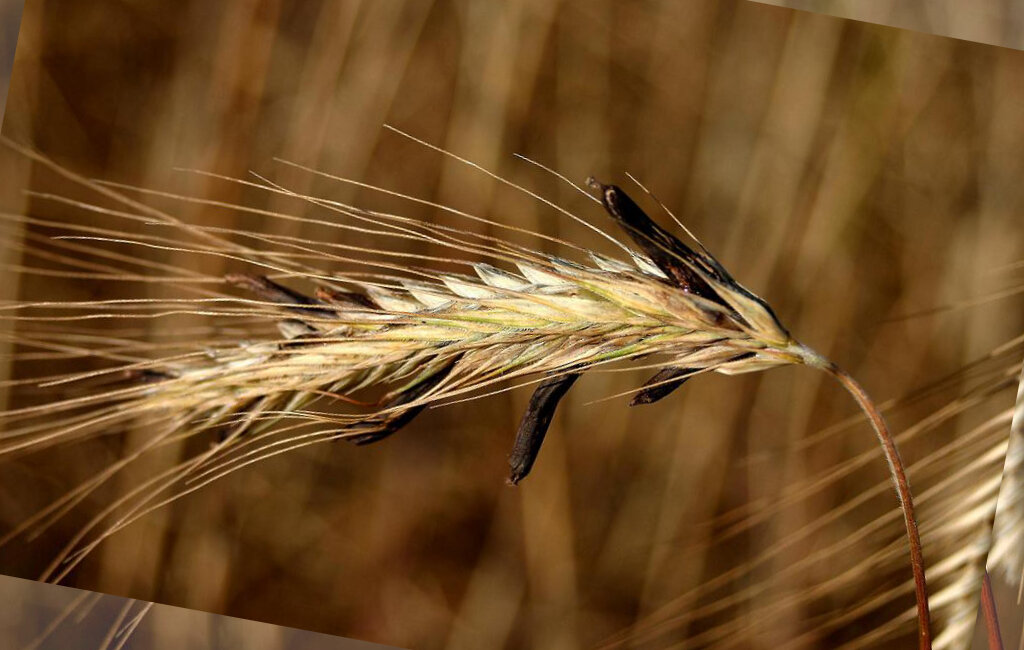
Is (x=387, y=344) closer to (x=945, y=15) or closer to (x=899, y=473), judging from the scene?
(x=899, y=473)

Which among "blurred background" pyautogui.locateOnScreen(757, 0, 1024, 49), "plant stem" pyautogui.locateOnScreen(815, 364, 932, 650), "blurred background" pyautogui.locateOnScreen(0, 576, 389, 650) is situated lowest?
"blurred background" pyautogui.locateOnScreen(0, 576, 389, 650)

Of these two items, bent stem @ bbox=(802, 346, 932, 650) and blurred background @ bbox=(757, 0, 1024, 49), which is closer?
bent stem @ bbox=(802, 346, 932, 650)

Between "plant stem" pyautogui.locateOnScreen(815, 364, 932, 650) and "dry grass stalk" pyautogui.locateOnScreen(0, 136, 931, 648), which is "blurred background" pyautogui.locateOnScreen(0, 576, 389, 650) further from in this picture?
"plant stem" pyautogui.locateOnScreen(815, 364, 932, 650)

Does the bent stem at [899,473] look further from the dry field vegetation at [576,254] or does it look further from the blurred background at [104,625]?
the blurred background at [104,625]

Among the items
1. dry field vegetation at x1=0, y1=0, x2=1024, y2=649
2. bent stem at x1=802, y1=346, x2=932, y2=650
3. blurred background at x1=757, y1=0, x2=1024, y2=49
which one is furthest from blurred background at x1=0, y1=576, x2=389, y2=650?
blurred background at x1=757, y1=0, x2=1024, y2=49

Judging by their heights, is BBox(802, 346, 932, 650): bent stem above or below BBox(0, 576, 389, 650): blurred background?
above

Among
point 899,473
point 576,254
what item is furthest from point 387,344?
point 899,473
